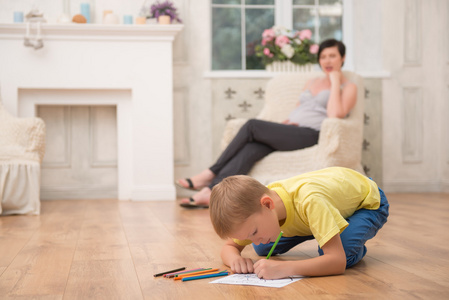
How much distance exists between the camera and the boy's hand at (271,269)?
1397 mm

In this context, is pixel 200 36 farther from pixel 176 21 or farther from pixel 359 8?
pixel 359 8

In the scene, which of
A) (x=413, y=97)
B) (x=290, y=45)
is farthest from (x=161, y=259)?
(x=413, y=97)

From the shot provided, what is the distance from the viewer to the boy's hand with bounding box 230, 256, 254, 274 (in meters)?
1.51

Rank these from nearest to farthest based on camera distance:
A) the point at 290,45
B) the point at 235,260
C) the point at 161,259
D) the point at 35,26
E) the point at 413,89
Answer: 1. the point at 235,260
2. the point at 161,259
3. the point at 35,26
4. the point at 290,45
5. the point at 413,89

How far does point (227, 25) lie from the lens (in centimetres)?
477

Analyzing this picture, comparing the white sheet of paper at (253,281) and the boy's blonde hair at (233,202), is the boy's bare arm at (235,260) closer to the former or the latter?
the white sheet of paper at (253,281)

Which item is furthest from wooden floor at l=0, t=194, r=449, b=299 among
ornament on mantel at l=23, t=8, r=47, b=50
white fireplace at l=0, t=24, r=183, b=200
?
ornament on mantel at l=23, t=8, r=47, b=50

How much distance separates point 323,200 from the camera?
4.61 ft

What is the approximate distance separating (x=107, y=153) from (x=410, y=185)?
2.49 meters

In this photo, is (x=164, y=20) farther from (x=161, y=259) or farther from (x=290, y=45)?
(x=161, y=259)

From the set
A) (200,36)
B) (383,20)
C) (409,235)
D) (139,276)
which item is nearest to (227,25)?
(200,36)

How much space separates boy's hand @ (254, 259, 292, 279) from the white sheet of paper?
12 mm

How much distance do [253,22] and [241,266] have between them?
358 cm

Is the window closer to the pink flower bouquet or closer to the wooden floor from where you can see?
the pink flower bouquet
